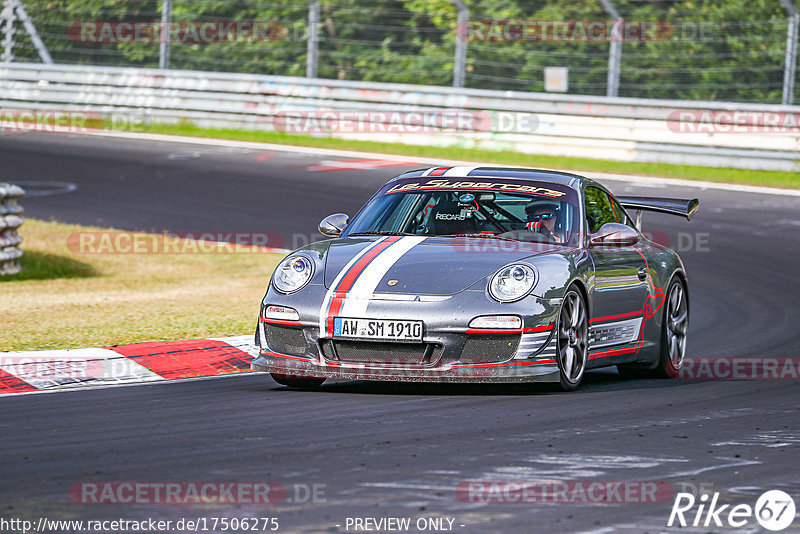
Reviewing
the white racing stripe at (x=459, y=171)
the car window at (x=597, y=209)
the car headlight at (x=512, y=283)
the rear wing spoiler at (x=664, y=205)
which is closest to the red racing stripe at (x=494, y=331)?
the car headlight at (x=512, y=283)

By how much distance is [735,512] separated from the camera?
15.6 feet

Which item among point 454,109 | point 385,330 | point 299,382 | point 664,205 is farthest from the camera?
point 454,109

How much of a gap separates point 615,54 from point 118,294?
34.2 ft

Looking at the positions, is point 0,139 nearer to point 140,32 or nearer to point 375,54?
point 140,32

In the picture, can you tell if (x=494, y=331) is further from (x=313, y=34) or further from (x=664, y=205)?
(x=313, y=34)

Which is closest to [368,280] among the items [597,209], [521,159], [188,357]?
[188,357]

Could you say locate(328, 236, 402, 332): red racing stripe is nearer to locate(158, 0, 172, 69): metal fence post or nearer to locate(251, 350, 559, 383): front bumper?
locate(251, 350, 559, 383): front bumper

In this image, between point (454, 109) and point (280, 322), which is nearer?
point (280, 322)

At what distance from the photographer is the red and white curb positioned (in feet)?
25.7

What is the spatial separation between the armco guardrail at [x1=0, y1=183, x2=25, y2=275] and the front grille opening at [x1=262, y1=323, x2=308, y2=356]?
629 centimetres

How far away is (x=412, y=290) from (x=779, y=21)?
13.7 meters

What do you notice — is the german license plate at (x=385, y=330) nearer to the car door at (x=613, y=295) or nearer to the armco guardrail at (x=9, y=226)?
the car door at (x=613, y=295)

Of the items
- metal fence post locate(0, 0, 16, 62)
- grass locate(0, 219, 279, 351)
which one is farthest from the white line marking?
grass locate(0, 219, 279, 351)

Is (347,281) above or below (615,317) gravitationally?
above
